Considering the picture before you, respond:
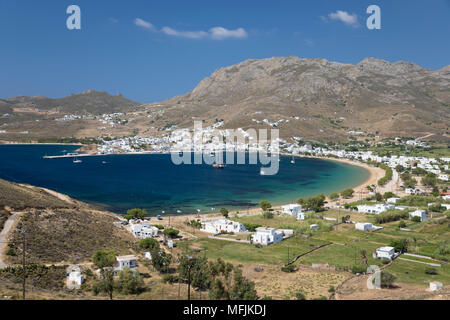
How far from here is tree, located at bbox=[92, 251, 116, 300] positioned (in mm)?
17859

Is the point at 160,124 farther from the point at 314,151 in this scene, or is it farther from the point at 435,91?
the point at 435,91

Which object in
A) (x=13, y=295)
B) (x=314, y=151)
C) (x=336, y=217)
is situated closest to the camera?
(x=13, y=295)

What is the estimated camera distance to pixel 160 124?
17012 centimetres

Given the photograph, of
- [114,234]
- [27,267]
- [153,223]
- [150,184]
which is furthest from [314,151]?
[27,267]

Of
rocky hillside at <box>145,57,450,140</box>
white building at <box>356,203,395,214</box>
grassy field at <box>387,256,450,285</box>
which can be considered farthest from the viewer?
rocky hillside at <box>145,57,450,140</box>

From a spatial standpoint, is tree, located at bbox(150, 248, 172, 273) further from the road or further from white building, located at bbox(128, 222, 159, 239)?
white building, located at bbox(128, 222, 159, 239)

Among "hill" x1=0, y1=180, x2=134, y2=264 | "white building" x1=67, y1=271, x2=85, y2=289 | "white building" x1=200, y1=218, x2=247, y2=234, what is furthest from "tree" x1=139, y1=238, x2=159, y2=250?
"white building" x1=200, y1=218, x2=247, y2=234

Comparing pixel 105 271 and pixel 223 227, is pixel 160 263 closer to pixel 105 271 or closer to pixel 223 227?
pixel 105 271

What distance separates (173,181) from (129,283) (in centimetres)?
4915

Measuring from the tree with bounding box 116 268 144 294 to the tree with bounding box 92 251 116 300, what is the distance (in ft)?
1.81

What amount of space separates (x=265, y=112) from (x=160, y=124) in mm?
50306

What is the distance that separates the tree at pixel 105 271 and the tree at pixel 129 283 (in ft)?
1.81

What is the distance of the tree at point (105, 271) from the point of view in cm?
1786

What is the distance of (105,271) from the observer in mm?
19797
